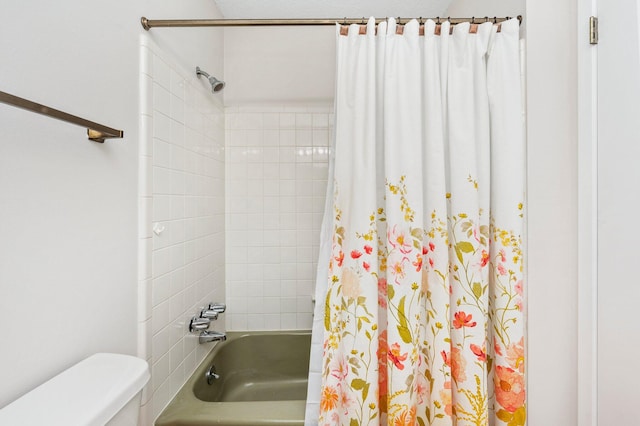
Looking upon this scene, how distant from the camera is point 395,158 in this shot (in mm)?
1077

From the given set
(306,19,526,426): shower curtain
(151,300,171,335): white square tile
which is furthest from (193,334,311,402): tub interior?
(306,19,526,426): shower curtain

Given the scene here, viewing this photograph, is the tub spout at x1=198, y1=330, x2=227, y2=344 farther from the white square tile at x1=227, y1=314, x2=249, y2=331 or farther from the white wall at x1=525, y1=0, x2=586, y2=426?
the white wall at x1=525, y1=0, x2=586, y2=426

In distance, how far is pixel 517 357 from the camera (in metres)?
1.08

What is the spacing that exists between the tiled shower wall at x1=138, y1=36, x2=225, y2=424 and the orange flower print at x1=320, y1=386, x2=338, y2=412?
0.64 m

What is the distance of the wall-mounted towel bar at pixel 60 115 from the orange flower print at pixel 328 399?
3.38 feet

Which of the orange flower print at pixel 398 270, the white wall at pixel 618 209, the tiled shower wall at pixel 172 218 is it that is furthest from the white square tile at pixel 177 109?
the white wall at pixel 618 209

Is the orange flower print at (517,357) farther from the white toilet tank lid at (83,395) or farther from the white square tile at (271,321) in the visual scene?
the white square tile at (271,321)

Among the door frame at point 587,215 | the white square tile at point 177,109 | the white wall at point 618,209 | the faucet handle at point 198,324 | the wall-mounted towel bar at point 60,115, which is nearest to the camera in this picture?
the wall-mounted towel bar at point 60,115

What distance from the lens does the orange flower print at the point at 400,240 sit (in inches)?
42.1

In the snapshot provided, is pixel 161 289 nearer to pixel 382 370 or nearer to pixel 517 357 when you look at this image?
pixel 382 370

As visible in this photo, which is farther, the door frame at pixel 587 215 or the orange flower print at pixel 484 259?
the orange flower print at pixel 484 259

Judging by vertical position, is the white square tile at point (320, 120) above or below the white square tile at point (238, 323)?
above

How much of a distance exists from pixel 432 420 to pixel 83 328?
3.76 ft

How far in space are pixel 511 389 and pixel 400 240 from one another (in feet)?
2.12
